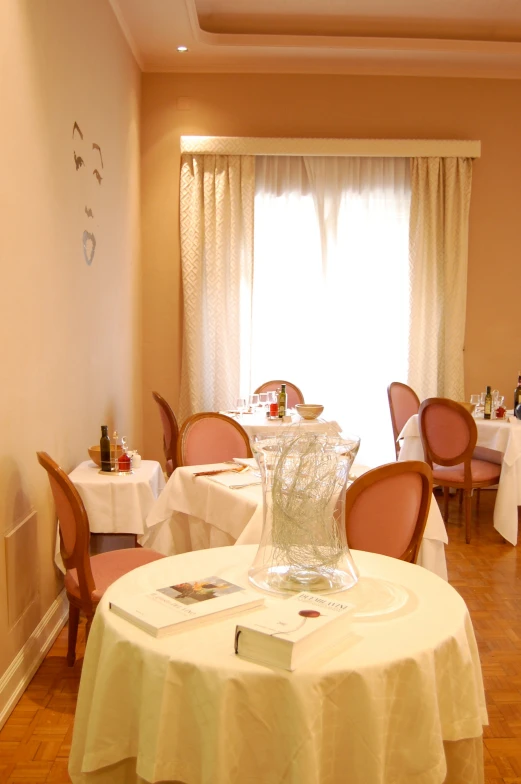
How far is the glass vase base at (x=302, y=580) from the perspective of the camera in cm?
173

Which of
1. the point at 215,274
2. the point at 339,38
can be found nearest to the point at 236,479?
the point at 215,274

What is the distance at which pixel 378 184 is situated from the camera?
21.5ft

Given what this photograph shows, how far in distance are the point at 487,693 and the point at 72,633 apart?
1.66 meters

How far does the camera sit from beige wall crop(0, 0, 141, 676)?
2822 millimetres

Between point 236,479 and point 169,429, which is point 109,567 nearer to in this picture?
point 236,479

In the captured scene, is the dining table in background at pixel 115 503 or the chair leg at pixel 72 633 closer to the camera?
the chair leg at pixel 72 633

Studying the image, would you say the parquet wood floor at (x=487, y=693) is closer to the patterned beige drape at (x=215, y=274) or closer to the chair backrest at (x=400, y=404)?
the chair backrest at (x=400, y=404)

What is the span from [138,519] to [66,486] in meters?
0.86

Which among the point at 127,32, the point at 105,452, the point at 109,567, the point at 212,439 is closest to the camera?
the point at 109,567

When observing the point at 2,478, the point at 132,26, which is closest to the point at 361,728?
the point at 2,478

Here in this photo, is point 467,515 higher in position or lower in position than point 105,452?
lower

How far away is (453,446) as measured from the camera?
5023 mm

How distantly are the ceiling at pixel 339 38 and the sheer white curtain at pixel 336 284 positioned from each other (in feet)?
2.79

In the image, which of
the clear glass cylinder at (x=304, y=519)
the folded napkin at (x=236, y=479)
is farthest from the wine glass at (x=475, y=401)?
the clear glass cylinder at (x=304, y=519)
